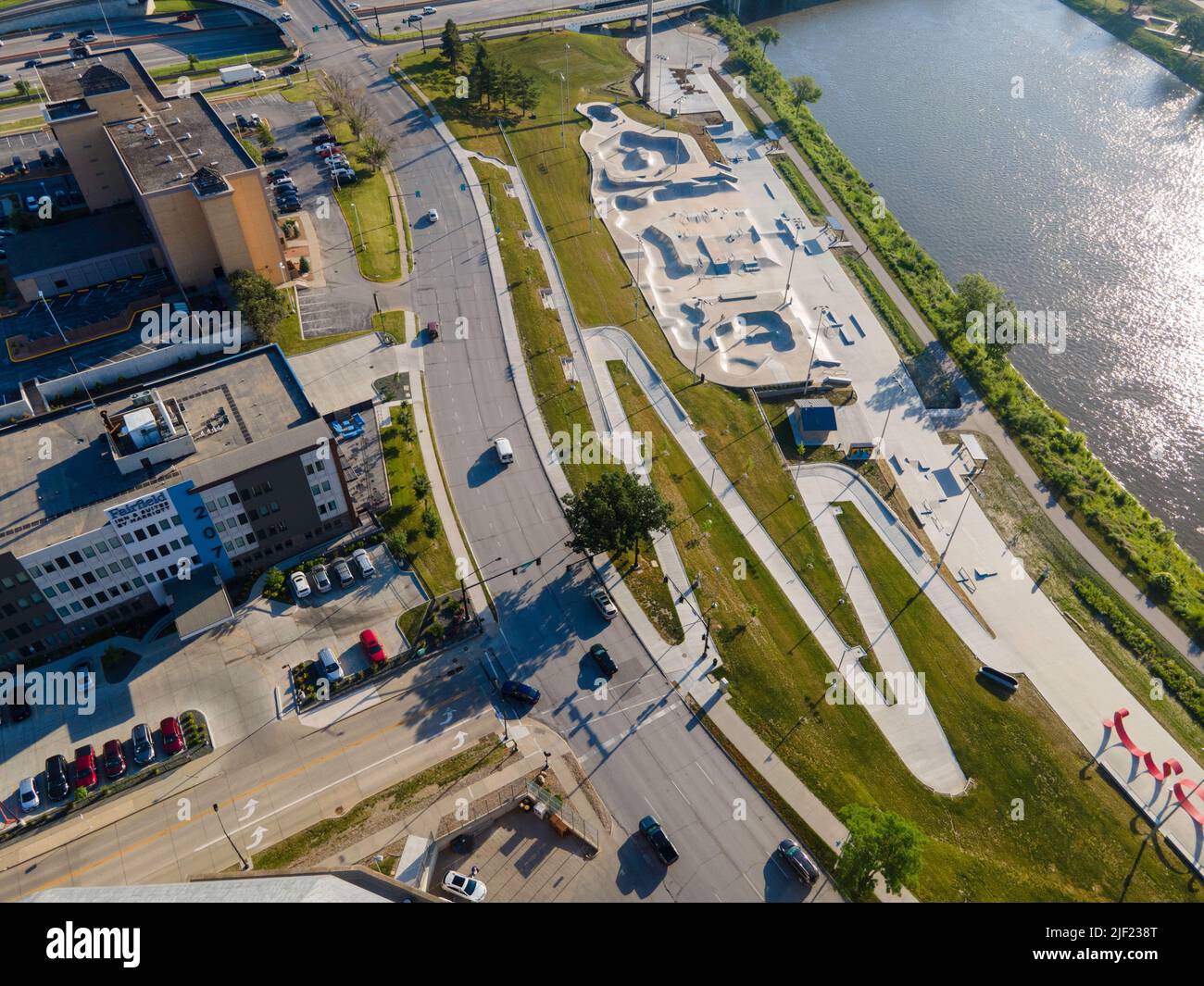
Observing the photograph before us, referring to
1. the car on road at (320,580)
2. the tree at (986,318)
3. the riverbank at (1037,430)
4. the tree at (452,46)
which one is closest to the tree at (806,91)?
the riverbank at (1037,430)

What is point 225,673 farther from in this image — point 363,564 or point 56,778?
point 363,564

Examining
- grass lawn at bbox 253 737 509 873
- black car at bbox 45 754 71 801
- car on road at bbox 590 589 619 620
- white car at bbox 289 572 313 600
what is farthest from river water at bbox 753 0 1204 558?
black car at bbox 45 754 71 801

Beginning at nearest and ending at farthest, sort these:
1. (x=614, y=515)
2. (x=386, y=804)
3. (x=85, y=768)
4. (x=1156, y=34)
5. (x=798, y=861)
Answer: (x=798, y=861) < (x=386, y=804) < (x=85, y=768) < (x=614, y=515) < (x=1156, y=34)

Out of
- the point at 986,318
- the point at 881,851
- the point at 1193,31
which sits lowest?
the point at 881,851

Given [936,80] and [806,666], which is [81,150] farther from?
[936,80]

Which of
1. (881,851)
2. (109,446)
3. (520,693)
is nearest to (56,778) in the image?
(109,446)

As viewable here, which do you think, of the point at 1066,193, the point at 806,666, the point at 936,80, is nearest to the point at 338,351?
the point at 806,666

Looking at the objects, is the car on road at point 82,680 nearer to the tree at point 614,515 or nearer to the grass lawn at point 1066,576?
the tree at point 614,515
